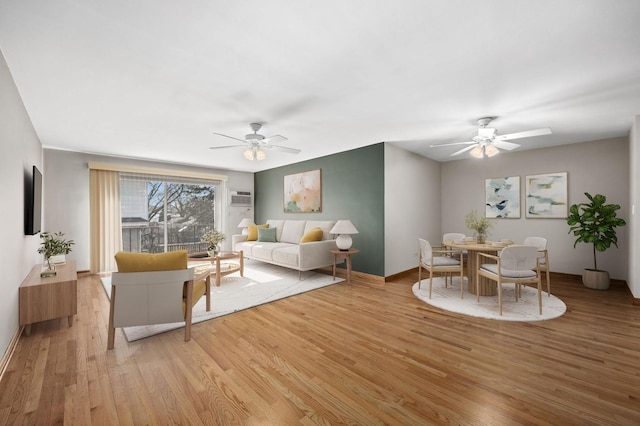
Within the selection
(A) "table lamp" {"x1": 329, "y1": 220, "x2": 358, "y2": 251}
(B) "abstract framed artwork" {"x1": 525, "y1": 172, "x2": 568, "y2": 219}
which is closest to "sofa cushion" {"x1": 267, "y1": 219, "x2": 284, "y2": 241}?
(A) "table lamp" {"x1": 329, "y1": 220, "x2": 358, "y2": 251}

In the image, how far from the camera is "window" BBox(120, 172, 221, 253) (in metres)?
5.88

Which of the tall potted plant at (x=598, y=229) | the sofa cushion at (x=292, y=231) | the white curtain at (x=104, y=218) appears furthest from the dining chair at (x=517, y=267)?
Result: the white curtain at (x=104, y=218)

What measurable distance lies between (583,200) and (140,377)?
262 inches

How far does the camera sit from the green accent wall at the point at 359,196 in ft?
15.8

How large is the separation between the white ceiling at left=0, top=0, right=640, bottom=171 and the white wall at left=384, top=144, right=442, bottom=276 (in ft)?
4.05

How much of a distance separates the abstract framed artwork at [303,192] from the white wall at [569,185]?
314 cm

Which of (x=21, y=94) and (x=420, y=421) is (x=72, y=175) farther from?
(x=420, y=421)

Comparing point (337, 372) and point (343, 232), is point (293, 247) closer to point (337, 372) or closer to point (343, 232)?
point (343, 232)

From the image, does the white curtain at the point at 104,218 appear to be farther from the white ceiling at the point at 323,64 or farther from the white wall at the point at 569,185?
the white wall at the point at 569,185

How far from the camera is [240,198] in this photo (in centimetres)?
758

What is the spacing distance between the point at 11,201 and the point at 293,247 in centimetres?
373

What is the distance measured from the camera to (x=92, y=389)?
1849 millimetres

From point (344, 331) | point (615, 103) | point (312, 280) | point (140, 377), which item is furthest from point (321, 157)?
point (140, 377)

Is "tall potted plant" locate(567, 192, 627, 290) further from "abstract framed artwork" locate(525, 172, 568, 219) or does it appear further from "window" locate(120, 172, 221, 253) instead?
"window" locate(120, 172, 221, 253)
